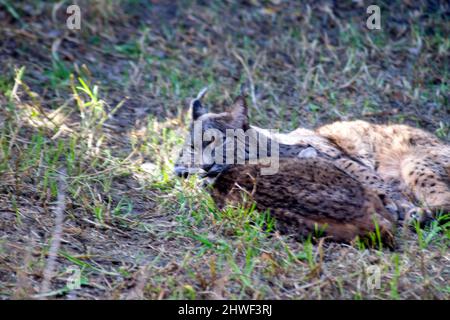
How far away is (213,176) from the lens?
4934 mm

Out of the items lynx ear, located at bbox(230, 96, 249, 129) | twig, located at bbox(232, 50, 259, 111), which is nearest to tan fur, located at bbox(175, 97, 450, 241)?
lynx ear, located at bbox(230, 96, 249, 129)

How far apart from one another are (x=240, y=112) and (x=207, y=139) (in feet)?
1.13

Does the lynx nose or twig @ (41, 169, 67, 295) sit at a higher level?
the lynx nose

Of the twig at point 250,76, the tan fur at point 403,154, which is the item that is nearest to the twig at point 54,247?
the tan fur at point 403,154

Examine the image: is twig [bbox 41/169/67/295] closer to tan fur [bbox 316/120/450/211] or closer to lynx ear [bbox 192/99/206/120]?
lynx ear [bbox 192/99/206/120]

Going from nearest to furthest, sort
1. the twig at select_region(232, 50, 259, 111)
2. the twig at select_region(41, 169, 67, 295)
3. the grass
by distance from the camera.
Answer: the twig at select_region(41, 169, 67, 295)
the grass
the twig at select_region(232, 50, 259, 111)

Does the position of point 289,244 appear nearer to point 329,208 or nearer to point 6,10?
point 329,208

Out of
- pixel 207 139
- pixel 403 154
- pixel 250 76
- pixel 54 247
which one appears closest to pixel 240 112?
pixel 207 139

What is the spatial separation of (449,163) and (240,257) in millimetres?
1909

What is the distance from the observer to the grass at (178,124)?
4.01m

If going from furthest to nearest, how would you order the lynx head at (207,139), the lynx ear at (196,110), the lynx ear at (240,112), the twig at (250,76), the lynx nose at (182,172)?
the twig at (250,76), the lynx ear at (196,110), the lynx ear at (240,112), the lynx nose at (182,172), the lynx head at (207,139)

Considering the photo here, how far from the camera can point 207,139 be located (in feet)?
17.3

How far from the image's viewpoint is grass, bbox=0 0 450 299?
401 centimetres

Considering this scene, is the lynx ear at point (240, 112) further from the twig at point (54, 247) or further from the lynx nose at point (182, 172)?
the twig at point (54, 247)
